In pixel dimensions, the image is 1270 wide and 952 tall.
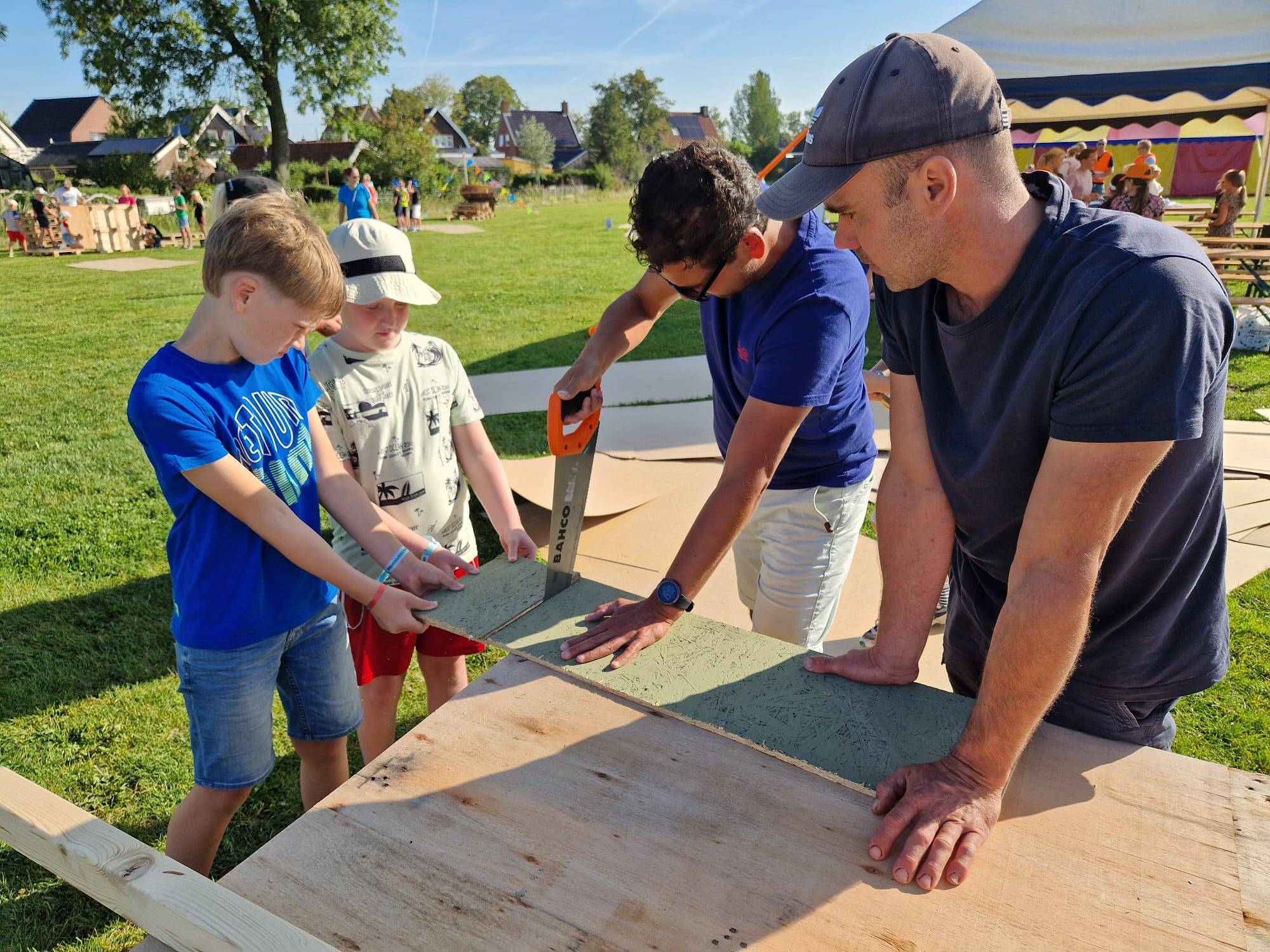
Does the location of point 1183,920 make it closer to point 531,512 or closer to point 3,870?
point 3,870

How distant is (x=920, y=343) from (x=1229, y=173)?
43.5ft

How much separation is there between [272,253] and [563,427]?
0.77 meters

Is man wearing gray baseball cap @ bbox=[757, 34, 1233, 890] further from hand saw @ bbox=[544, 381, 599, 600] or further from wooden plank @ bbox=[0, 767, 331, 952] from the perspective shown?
wooden plank @ bbox=[0, 767, 331, 952]

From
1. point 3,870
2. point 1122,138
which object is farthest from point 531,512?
point 1122,138

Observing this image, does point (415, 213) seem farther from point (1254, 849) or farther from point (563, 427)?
point (1254, 849)

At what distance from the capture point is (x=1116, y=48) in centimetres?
798

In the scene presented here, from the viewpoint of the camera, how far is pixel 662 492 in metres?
5.11

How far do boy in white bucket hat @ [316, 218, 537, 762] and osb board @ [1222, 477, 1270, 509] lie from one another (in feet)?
14.9

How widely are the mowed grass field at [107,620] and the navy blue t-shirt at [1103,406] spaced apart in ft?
6.83

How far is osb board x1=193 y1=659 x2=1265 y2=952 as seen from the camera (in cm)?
124

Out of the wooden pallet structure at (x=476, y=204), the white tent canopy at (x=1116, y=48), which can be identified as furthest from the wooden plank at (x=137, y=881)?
the wooden pallet structure at (x=476, y=204)

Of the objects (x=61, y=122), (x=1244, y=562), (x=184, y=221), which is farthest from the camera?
(x=61, y=122)

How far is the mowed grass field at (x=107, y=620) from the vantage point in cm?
286

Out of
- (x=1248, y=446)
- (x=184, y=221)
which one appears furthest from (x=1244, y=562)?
(x=184, y=221)
